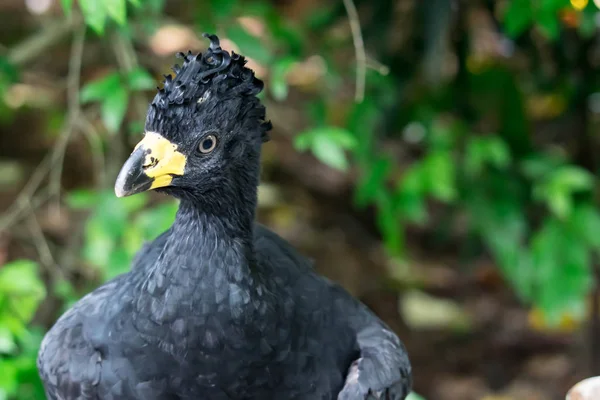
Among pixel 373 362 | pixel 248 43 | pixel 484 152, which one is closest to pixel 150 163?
pixel 373 362

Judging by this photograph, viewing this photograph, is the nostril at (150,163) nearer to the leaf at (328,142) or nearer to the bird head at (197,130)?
the bird head at (197,130)

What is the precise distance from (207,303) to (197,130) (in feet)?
1.30

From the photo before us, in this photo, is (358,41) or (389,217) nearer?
(358,41)

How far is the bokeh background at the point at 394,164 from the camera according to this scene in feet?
8.74

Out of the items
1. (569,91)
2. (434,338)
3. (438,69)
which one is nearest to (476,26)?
(569,91)

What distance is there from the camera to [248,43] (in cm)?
268

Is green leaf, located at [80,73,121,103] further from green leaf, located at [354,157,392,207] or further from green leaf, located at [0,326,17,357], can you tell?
green leaf, located at [354,157,392,207]

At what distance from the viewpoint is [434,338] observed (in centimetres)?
418

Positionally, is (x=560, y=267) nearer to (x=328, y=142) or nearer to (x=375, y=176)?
(x=375, y=176)

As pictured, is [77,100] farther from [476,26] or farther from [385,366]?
[476,26]

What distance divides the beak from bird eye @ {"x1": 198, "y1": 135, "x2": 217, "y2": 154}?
5cm

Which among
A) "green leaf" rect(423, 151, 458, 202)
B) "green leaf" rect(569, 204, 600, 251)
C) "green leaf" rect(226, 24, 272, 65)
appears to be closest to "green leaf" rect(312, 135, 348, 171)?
"green leaf" rect(226, 24, 272, 65)

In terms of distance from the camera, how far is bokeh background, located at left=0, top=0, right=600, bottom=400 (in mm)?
2664

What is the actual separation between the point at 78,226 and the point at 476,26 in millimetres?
2129
